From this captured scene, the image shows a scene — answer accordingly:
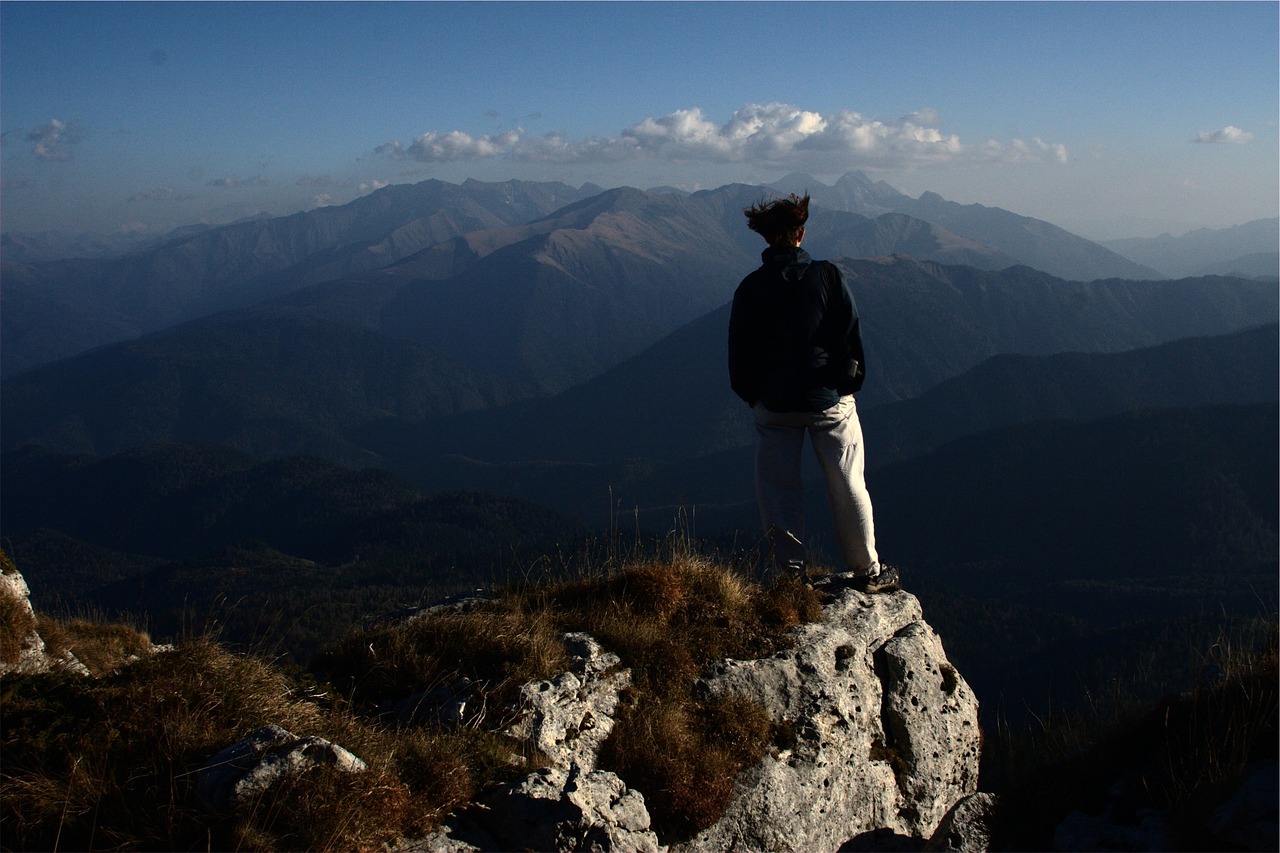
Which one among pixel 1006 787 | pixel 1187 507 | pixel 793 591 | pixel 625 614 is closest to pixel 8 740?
pixel 625 614

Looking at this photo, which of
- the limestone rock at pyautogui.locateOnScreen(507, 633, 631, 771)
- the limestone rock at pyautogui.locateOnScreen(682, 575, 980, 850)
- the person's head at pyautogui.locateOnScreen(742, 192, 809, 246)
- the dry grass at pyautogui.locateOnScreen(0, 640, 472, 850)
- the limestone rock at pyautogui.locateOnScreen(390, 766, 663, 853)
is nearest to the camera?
the dry grass at pyautogui.locateOnScreen(0, 640, 472, 850)

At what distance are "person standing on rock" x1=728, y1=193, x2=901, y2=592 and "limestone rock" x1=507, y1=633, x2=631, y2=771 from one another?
2.53 m

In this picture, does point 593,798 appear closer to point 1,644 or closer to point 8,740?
point 8,740

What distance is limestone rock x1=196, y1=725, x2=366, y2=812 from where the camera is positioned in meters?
4.43

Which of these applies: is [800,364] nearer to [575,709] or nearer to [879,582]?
[879,582]

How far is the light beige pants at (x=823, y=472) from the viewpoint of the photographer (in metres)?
7.89

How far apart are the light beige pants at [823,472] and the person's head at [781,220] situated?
1.53 meters

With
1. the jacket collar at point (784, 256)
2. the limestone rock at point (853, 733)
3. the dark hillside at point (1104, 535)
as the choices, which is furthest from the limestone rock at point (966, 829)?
the dark hillside at point (1104, 535)

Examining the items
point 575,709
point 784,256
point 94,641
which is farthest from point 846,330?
point 94,641

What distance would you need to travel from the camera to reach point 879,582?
8.25m

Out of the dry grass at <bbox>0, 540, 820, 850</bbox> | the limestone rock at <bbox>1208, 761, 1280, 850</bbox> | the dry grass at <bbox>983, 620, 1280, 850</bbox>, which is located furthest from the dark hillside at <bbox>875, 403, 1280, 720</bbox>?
the limestone rock at <bbox>1208, 761, 1280, 850</bbox>

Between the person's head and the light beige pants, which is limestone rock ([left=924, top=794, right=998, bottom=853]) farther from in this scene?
the person's head

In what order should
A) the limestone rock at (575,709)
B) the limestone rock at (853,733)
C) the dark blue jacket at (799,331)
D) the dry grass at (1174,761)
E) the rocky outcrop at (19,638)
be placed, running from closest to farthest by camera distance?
the dry grass at (1174,761)
the limestone rock at (575,709)
the limestone rock at (853,733)
the rocky outcrop at (19,638)
the dark blue jacket at (799,331)

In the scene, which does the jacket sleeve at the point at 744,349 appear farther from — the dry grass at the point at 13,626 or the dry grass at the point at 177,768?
the dry grass at the point at 13,626
